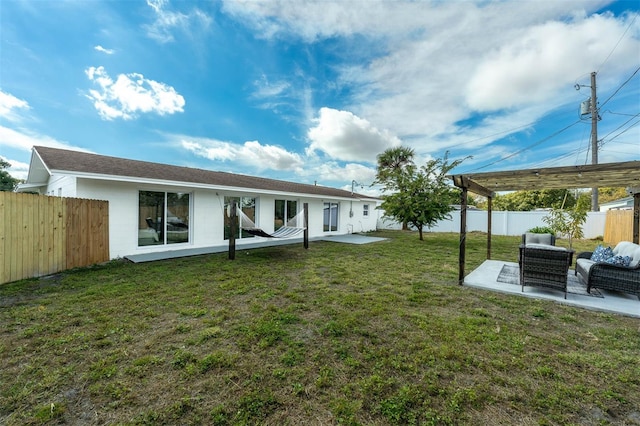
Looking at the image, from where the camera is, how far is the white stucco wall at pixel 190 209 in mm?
7215

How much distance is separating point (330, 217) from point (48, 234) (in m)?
11.5

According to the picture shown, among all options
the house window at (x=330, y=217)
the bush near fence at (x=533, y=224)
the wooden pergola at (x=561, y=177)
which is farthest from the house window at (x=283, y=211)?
the bush near fence at (x=533, y=224)

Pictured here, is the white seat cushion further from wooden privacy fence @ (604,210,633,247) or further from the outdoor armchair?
wooden privacy fence @ (604,210,633,247)

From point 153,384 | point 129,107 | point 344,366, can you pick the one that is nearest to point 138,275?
point 153,384

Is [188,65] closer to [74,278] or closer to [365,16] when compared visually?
[365,16]

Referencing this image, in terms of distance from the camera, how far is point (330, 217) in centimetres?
1484

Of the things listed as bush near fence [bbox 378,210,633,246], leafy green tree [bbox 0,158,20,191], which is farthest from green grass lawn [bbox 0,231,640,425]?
leafy green tree [bbox 0,158,20,191]

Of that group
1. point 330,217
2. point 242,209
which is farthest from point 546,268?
point 330,217

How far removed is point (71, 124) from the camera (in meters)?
10.7

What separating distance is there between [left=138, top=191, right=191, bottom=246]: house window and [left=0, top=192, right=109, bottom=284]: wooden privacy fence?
39.3 inches

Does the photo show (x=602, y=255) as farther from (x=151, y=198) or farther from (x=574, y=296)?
(x=151, y=198)

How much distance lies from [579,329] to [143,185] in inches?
403

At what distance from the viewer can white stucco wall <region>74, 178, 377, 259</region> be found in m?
7.21

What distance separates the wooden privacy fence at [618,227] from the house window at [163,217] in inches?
685
